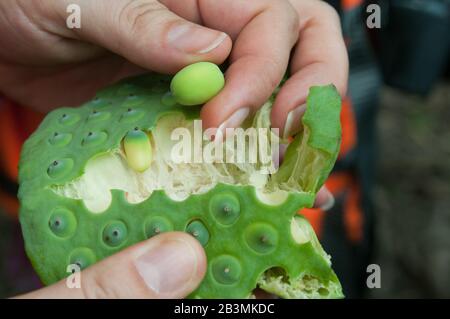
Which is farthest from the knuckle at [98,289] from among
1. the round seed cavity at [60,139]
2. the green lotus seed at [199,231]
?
the round seed cavity at [60,139]

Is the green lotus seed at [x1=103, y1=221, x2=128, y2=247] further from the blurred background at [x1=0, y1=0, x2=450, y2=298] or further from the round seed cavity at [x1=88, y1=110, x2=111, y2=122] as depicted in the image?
the blurred background at [x1=0, y1=0, x2=450, y2=298]

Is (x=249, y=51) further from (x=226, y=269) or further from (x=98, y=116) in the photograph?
(x=226, y=269)

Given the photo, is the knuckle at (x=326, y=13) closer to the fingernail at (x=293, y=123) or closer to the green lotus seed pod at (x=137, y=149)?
the fingernail at (x=293, y=123)

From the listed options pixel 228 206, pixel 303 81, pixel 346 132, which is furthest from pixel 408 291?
pixel 228 206

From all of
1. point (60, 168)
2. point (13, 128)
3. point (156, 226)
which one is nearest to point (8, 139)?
point (13, 128)

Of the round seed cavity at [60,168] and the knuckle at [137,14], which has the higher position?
the knuckle at [137,14]

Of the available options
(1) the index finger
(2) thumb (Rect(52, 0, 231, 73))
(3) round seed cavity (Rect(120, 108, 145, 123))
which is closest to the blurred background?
(1) the index finger
